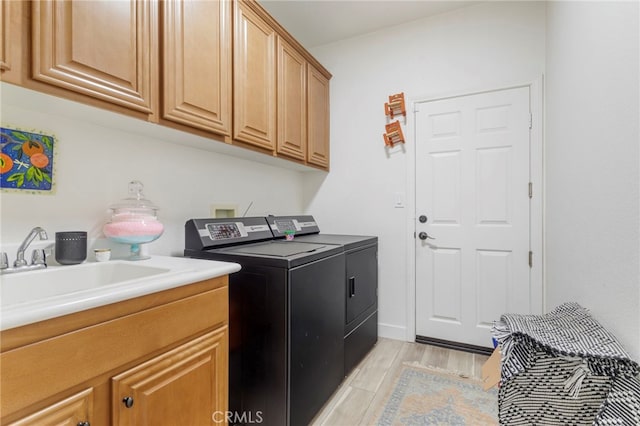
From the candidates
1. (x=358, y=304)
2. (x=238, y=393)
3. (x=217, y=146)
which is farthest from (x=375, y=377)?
(x=217, y=146)

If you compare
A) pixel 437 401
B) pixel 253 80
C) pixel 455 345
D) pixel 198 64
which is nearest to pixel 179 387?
pixel 198 64

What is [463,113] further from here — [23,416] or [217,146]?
[23,416]

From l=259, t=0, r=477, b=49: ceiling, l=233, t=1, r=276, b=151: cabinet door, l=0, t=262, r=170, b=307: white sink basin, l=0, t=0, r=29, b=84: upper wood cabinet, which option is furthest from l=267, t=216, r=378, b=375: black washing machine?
l=259, t=0, r=477, b=49: ceiling

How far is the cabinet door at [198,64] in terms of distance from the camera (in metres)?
1.30

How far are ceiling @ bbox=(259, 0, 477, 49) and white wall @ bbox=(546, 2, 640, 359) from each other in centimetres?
95

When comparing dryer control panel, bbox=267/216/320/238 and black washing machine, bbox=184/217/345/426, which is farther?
dryer control panel, bbox=267/216/320/238

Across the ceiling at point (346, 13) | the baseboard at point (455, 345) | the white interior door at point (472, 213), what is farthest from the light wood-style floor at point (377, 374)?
the ceiling at point (346, 13)

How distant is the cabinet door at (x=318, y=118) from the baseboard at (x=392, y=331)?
5.00 feet

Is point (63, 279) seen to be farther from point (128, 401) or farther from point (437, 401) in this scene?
point (437, 401)

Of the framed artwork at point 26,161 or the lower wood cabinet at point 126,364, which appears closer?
the lower wood cabinet at point 126,364

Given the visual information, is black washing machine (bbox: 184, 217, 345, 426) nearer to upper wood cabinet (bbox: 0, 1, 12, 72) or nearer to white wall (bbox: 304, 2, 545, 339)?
upper wood cabinet (bbox: 0, 1, 12, 72)

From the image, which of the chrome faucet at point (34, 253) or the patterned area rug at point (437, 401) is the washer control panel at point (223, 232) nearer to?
the chrome faucet at point (34, 253)

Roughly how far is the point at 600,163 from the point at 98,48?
182cm

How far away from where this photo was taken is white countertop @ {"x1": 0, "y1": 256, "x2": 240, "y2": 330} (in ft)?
2.13
